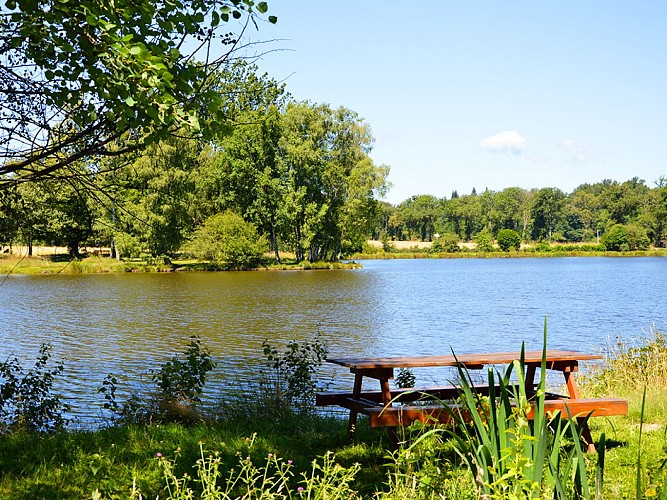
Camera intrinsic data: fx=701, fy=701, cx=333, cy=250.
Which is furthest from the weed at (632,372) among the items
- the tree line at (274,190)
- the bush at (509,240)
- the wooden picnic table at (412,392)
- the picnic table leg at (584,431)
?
the bush at (509,240)

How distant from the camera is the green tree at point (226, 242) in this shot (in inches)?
2067

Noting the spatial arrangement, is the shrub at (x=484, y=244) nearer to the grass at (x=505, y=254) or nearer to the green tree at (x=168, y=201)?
the grass at (x=505, y=254)

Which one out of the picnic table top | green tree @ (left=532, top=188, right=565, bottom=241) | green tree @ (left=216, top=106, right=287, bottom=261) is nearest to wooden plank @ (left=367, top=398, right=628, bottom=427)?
the picnic table top

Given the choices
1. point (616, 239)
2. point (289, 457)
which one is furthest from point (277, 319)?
point (616, 239)

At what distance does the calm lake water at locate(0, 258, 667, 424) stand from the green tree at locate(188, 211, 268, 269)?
45.2 feet

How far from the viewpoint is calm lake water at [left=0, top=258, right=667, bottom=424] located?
15391mm

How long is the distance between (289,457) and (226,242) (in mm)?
47746

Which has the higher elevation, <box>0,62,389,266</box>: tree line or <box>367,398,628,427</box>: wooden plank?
<box>0,62,389,266</box>: tree line

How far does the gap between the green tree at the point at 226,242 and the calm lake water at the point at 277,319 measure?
45.2 feet

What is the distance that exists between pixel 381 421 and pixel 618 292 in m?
30.6

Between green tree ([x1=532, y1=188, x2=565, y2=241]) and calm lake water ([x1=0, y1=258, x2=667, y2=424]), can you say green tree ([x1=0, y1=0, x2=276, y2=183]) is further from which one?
green tree ([x1=532, y1=188, x2=565, y2=241])

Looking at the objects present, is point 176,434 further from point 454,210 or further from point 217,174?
point 454,210

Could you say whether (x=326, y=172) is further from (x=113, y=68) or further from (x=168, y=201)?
(x=113, y=68)

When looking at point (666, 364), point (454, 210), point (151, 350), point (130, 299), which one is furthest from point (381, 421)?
point (454, 210)
